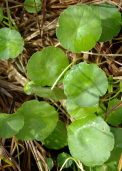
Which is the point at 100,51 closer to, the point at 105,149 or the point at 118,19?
Answer: the point at 118,19

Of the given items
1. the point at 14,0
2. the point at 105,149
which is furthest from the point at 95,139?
the point at 14,0

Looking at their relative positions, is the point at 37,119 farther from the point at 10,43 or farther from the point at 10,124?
the point at 10,43

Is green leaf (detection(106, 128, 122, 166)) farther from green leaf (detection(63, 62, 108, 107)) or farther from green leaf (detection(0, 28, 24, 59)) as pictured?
green leaf (detection(0, 28, 24, 59))

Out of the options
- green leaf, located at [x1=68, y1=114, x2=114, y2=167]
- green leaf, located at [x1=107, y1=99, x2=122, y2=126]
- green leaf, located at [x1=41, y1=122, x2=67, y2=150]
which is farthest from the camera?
green leaf, located at [x1=41, y1=122, x2=67, y2=150]

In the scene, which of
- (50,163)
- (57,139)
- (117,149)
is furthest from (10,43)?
(117,149)

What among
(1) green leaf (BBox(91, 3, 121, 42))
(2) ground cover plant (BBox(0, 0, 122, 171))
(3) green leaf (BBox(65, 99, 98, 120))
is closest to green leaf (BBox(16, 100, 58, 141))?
(2) ground cover plant (BBox(0, 0, 122, 171))

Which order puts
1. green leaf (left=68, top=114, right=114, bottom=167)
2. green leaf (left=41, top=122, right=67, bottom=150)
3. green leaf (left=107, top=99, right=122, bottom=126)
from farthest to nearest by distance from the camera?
1. green leaf (left=41, top=122, right=67, bottom=150)
2. green leaf (left=107, top=99, right=122, bottom=126)
3. green leaf (left=68, top=114, right=114, bottom=167)

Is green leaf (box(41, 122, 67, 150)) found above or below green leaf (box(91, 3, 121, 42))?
below
